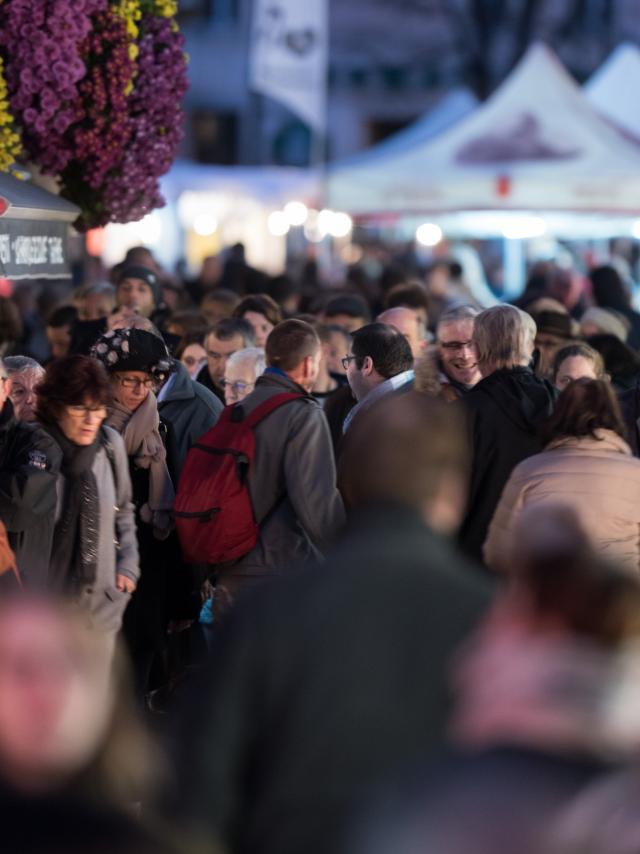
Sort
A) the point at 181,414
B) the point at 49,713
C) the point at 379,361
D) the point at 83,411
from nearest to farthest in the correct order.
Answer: the point at 49,713 → the point at 83,411 → the point at 379,361 → the point at 181,414

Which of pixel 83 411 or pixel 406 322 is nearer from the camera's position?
pixel 83 411

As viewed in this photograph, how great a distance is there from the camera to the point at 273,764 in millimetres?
3486

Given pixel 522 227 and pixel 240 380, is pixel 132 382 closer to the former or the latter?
pixel 240 380

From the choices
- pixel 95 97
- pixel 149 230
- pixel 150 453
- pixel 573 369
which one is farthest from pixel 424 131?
pixel 150 453

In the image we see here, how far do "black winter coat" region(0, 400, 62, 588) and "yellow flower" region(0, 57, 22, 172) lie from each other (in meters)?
2.81

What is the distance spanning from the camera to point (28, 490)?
689 centimetres

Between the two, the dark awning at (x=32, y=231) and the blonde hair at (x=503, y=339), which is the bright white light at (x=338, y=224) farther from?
the blonde hair at (x=503, y=339)

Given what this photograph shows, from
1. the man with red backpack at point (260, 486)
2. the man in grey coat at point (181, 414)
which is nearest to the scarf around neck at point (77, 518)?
the man with red backpack at point (260, 486)

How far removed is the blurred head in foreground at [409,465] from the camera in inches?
149

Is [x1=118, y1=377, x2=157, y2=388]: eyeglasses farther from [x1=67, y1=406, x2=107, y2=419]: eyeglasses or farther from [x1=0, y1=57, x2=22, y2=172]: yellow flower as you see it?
[x1=0, y1=57, x2=22, y2=172]: yellow flower

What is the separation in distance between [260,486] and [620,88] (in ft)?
62.2

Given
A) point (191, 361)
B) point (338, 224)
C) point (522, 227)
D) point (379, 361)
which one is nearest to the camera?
point (379, 361)

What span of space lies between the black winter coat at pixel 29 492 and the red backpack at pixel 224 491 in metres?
0.60

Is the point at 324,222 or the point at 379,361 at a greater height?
the point at 379,361
